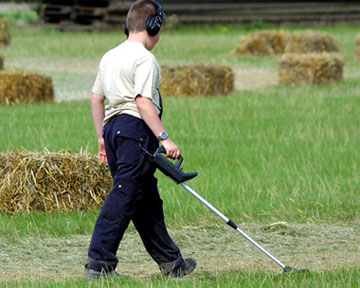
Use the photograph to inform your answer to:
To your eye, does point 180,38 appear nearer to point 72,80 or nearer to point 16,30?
point 16,30

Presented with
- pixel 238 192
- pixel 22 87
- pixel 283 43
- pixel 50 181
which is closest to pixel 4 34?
pixel 283 43

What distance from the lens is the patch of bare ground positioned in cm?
607

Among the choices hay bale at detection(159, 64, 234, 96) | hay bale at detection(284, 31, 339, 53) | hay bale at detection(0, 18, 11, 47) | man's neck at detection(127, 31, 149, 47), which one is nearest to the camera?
man's neck at detection(127, 31, 149, 47)

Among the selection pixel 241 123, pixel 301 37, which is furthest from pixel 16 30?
pixel 241 123

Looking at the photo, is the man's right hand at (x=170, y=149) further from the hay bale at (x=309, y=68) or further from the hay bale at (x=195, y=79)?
the hay bale at (x=309, y=68)

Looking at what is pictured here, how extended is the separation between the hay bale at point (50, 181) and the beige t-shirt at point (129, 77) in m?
1.93

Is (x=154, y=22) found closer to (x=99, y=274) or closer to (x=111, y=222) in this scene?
(x=111, y=222)

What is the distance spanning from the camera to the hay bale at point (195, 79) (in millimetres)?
14859

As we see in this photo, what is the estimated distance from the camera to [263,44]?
23.2 metres

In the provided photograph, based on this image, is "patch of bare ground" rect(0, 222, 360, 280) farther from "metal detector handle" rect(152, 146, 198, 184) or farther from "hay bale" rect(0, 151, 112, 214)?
"metal detector handle" rect(152, 146, 198, 184)

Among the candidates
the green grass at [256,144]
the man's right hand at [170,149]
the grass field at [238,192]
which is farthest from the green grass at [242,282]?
the green grass at [256,144]

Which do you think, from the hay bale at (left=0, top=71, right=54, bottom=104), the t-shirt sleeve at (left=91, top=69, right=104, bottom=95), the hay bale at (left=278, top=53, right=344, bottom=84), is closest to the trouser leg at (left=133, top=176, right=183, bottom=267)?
the t-shirt sleeve at (left=91, top=69, right=104, bottom=95)

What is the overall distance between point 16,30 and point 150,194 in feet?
93.3

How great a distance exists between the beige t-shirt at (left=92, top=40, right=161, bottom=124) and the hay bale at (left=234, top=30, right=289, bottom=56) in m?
17.6
